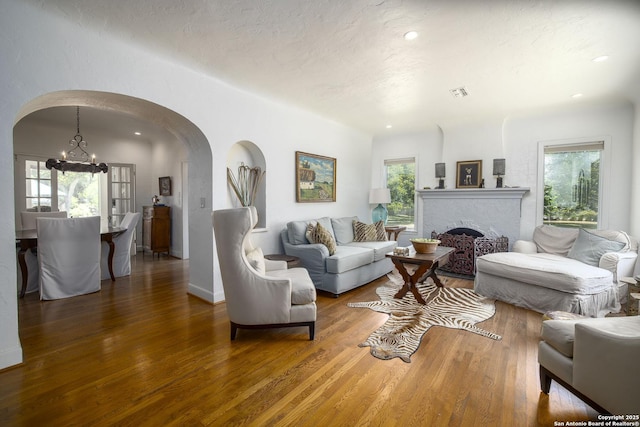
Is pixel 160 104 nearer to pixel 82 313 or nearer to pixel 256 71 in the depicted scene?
pixel 256 71

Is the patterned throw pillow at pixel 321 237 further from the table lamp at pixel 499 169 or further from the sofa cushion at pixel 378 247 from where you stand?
the table lamp at pixel 499 169

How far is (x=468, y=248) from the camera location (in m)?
4.68

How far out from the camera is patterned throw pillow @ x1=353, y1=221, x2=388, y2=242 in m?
4.86

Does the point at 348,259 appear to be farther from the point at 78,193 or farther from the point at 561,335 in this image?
the point at 78,193

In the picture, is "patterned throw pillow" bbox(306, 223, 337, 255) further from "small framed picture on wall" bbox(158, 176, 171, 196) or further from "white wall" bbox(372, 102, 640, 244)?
"small framed picture on wall" bbox(158, 176, 171, 196)

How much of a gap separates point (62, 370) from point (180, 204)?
175 inches

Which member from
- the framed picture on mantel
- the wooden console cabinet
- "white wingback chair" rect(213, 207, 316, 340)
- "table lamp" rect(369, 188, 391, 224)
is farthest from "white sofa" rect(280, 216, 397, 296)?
the wooden console cabinet

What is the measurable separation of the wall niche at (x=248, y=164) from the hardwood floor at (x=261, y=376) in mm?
1593

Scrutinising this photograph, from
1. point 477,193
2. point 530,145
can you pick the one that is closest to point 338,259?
point 477,193

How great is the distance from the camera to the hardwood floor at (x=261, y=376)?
1625 mm

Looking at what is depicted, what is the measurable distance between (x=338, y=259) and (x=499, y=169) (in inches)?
130

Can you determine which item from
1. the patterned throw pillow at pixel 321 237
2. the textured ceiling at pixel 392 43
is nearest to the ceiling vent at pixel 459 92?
the textured ceiling at pixel 392 43

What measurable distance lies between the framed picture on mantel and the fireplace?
3.05ft

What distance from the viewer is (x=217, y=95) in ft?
11.1
